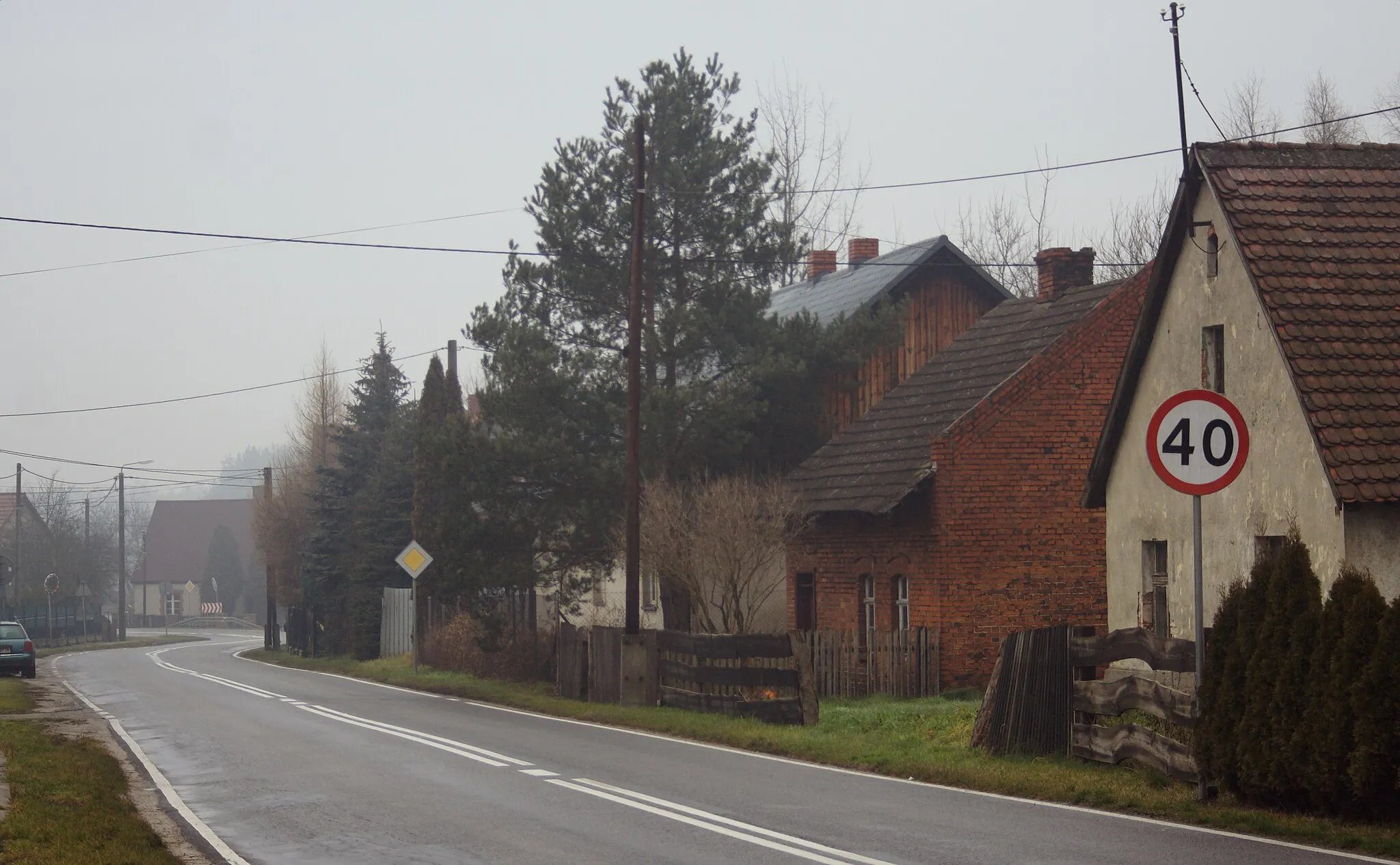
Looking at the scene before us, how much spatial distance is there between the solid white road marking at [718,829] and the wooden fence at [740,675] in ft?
18.1

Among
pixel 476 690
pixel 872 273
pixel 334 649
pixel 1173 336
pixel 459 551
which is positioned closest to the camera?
pixel 1173 336

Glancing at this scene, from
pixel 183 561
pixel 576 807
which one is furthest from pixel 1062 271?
pixel 183 561

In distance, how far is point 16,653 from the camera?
37.7 m

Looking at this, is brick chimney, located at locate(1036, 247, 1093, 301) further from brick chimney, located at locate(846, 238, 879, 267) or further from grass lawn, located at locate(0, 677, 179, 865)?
grass lawn, located at locate(0, 677, 179, 865)

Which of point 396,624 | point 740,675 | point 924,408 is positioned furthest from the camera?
point 396,624

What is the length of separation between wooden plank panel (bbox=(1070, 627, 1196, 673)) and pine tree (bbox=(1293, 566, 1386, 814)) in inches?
73.1

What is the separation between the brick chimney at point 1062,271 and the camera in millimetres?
28766

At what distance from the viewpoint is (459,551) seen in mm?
29938

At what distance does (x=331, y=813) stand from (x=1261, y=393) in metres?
10.4

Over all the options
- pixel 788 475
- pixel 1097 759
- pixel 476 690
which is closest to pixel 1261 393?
pixel 1097 759

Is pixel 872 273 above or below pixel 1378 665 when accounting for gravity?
above

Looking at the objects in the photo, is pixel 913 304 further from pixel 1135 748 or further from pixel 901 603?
pixel 1135 748

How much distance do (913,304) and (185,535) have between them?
103m

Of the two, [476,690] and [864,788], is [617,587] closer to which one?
[476,690]
